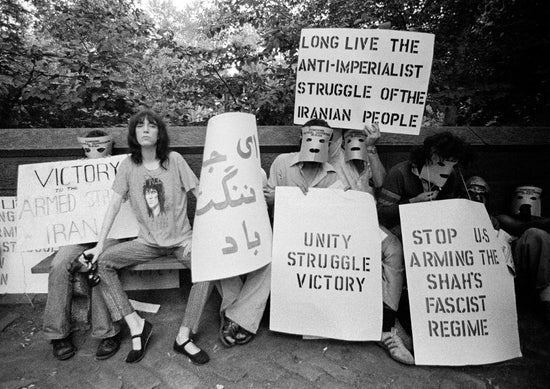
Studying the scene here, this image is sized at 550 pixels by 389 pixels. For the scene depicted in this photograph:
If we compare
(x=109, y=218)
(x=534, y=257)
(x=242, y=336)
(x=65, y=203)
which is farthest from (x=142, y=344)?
(x=534, y=257)

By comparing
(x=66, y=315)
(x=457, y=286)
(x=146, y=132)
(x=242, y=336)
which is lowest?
(x=242, y=336)

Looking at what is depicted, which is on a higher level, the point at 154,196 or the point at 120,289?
the point at 154,196

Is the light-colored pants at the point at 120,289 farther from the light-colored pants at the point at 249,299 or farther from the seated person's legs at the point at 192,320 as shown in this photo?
the light-colored pants at the point at 249,299

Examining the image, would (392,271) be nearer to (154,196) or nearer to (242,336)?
(242,336)

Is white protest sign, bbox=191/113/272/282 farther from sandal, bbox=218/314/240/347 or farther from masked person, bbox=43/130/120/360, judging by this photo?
masked person, bbox=43/130/120/360

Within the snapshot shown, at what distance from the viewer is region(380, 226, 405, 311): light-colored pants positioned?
2568mm

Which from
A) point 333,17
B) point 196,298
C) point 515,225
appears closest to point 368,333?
point 196,298

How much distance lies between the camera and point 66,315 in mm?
2492

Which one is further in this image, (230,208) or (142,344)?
(142,344)

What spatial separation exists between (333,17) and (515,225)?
130 inches

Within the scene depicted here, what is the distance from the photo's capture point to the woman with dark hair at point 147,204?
255cm

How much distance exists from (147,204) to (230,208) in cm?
84

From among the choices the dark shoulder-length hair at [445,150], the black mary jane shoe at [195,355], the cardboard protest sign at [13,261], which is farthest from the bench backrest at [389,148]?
the black mary jane shoe at [195,355]

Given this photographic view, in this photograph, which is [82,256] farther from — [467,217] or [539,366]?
[539,366]
